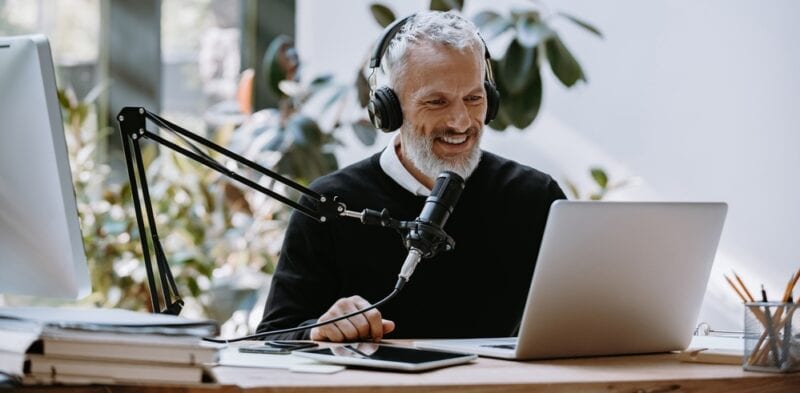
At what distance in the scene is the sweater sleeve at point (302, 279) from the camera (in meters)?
2.04

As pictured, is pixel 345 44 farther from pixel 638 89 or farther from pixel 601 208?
pixel 601 208

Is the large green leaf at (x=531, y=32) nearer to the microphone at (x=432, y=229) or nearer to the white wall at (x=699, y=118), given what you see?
the white wall at (x=699, y=118)

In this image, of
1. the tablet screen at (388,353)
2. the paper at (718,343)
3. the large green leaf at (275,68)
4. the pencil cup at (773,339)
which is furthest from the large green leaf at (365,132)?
the pencil cup at (773,339)

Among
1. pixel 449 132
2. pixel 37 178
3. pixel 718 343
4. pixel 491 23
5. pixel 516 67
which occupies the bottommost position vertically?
pixel 718 343

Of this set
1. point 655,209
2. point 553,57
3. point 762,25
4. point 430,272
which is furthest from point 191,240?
point 655,209

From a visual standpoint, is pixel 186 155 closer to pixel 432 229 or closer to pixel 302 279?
pixel 432 229

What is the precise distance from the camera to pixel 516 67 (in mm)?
3150

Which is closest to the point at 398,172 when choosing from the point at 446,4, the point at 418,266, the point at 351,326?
the point at 418,266

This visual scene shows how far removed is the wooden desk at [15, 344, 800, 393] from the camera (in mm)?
1154

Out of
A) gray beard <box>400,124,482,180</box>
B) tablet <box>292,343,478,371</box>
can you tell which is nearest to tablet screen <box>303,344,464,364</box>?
tablet <box>292,343,478,371</box>

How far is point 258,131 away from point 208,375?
2.45m

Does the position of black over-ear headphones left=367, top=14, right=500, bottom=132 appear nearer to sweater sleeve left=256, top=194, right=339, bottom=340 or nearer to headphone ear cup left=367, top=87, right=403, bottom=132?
headphone ear cup left=367, top=87, right=403, bottom=132

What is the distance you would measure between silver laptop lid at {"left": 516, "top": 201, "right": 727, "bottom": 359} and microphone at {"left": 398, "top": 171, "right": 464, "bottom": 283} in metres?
0.14

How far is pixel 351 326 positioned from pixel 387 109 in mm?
619
